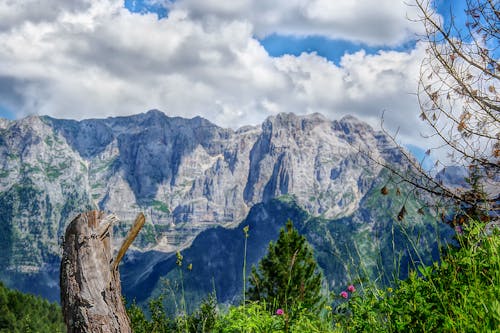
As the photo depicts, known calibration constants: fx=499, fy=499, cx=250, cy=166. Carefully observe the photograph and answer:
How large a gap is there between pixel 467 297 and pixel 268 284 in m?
41.9

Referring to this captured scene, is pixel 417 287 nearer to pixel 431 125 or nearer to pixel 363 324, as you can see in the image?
pixel 363 324

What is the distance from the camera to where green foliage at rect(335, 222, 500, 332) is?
3.68 metres

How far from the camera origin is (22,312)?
126 m

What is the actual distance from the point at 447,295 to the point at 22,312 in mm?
140606

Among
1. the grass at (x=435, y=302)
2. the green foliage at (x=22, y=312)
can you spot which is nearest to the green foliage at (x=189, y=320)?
the grass at (x=435, y=302)

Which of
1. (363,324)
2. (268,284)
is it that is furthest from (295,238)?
(363,324)

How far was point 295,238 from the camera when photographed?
4291 cm

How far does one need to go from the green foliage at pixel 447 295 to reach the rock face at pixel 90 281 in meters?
2.76

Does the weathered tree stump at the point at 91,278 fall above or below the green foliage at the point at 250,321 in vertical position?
above

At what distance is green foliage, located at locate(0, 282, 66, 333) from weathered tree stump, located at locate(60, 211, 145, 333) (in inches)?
4518

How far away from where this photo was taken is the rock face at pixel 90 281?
561 centimetres

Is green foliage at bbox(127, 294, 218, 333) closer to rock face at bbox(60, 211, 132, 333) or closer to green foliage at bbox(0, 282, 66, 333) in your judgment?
rock face at bbox(60, 211, 132, 333)

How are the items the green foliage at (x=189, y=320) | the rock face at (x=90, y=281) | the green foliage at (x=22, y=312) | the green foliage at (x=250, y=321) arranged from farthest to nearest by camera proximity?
the green foliage at (x=22, y=312) → the green foliage at (x=189, y=320) → the rock face at (x=90, y=281) → the green foliage at (x=250, y=321)

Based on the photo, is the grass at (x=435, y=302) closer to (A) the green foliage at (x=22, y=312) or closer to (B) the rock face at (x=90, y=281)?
(B) the rock face at (x=90, y=281)
